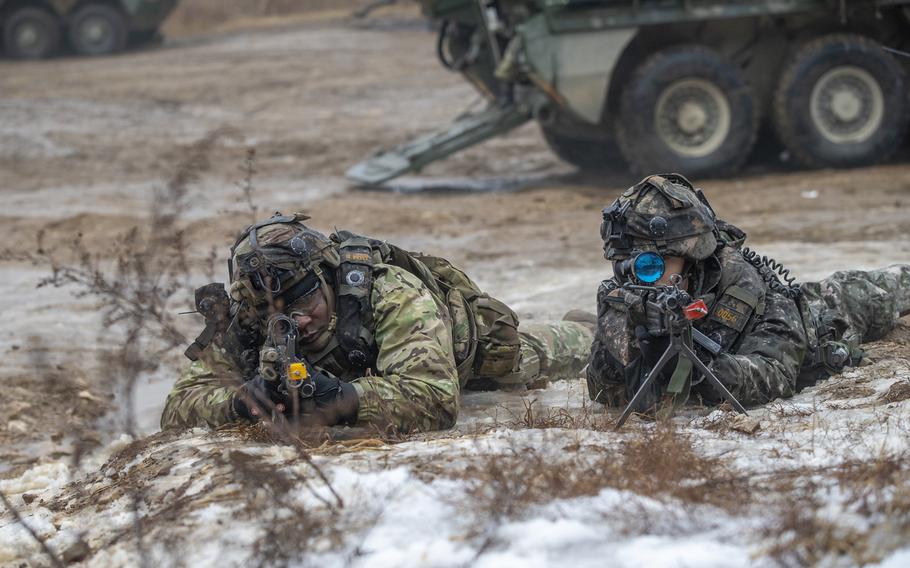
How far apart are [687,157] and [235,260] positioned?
7.60 meters

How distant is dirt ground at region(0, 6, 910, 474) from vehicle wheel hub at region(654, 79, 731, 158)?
1.29 ft

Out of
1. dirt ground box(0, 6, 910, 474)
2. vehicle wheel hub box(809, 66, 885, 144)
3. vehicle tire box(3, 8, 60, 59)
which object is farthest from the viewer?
vehicle tire box(3, 8, 60, 59)

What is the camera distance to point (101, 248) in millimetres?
10594

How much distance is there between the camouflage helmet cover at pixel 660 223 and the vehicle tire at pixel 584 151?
823 cm

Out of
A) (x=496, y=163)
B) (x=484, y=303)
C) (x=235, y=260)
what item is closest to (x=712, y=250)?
(x=484, y=303)

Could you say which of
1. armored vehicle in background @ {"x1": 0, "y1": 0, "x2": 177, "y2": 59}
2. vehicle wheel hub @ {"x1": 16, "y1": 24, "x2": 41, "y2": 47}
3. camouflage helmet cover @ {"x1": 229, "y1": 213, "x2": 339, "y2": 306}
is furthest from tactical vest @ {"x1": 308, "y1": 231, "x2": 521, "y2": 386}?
vehicle wheel hub @ {"x1": 16, "y1": 24, "x2": 41, "y2": 47}

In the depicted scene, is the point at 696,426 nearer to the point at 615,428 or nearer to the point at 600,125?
the point at 615,428

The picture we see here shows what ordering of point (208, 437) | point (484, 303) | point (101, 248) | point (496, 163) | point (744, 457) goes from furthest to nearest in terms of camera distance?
point (496, 163), point (101, 248), point (484, 303), point (208, 437), point (744, 457)

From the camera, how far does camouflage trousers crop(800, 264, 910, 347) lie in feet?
18.5

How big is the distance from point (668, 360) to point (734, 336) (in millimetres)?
545

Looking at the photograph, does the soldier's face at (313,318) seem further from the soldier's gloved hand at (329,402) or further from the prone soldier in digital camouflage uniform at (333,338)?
the soldier's gloved hand at (329,402)

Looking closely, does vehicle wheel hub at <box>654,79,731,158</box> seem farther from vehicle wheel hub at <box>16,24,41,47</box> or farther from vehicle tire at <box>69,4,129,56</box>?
vehicle wheel hub at <box>16,24,41,47</box>

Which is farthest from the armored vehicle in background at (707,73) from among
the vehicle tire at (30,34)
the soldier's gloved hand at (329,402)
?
the vehicle tire at (30,34)

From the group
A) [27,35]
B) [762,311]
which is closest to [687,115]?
[762,311]
